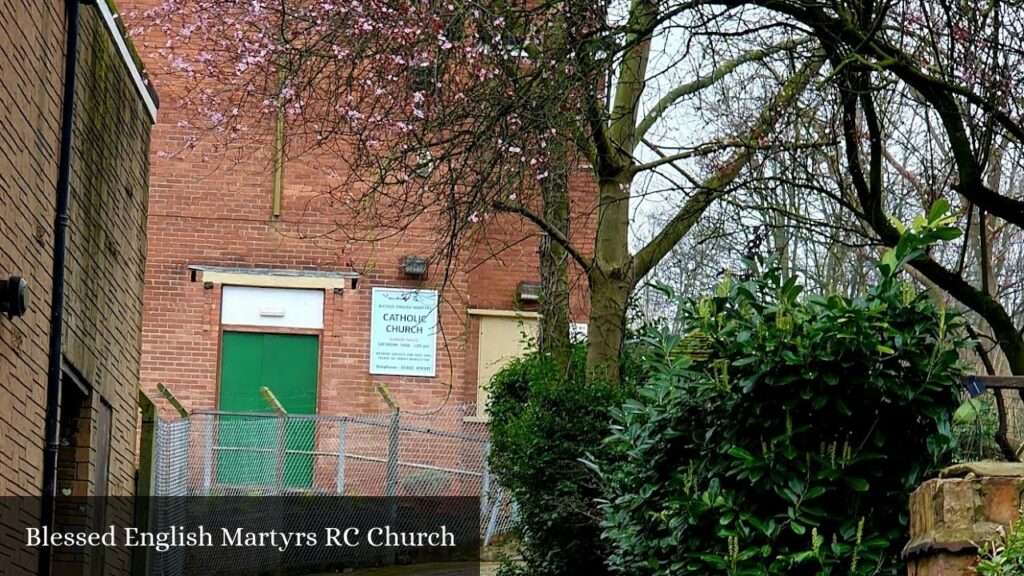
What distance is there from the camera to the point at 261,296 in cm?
2491

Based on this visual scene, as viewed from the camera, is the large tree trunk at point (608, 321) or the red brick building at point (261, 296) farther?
the red brick building at point (261, 296)

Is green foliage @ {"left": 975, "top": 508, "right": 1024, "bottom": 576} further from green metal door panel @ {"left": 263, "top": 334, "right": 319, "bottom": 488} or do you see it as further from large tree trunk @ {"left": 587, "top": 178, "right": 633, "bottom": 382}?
green metal door panel @ {"left": 263, "top": 334, "right": 319, "bottom": 488}

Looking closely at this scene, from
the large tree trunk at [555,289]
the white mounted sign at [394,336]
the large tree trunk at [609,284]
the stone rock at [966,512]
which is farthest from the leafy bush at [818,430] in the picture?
the white mounted sign at [394,336]

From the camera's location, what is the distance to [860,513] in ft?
23.2

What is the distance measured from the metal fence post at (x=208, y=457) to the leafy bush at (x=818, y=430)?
1068 cm

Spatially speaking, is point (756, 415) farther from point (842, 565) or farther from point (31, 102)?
point (31, 102)

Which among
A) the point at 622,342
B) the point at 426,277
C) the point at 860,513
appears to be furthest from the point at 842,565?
the point at 426,277

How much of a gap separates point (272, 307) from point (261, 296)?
0.25 m

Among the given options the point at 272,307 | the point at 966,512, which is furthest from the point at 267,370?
the point at 966,512

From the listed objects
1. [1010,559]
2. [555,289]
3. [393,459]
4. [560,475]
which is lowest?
[393,459]

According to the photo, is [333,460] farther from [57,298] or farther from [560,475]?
[57,298]

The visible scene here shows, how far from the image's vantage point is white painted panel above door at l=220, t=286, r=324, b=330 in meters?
24.9

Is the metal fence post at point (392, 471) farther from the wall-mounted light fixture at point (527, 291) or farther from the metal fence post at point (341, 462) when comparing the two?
the wall-mounted light fixture at point (527, 291)

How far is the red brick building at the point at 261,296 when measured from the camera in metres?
24.6
